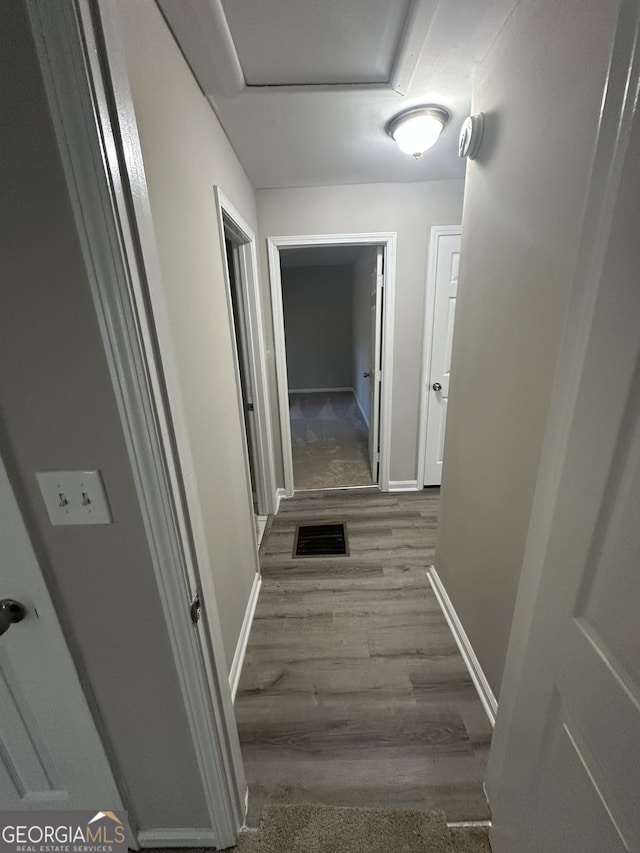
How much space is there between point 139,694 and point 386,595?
1.39 meters

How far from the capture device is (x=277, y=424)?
2797mm

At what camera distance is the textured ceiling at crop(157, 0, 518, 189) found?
0.99 metres

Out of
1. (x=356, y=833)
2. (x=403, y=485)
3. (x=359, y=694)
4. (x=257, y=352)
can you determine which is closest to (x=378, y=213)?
(x=257, y=352)

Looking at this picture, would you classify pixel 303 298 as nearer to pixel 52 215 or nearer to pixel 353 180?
pixel 353 180

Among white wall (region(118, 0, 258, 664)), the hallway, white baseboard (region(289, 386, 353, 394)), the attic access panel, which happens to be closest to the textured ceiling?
the attic access panel

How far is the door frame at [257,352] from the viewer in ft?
6.49

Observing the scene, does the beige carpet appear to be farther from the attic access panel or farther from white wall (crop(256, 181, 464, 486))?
white wall (crop(256, 181, 464, 486))

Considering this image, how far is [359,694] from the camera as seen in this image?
54.7 inches

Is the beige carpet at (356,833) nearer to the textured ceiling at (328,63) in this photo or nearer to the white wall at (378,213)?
the textured ceiling at (328,63)

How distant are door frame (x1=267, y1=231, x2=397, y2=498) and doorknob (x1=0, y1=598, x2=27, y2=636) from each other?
2.09 metres

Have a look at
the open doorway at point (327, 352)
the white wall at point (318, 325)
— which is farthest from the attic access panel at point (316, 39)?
the white wall at point (318, 325)

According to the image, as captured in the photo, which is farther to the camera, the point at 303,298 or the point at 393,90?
the point at 303,298

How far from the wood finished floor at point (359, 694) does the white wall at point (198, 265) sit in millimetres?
270

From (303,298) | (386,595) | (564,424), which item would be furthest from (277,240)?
(303,298)
